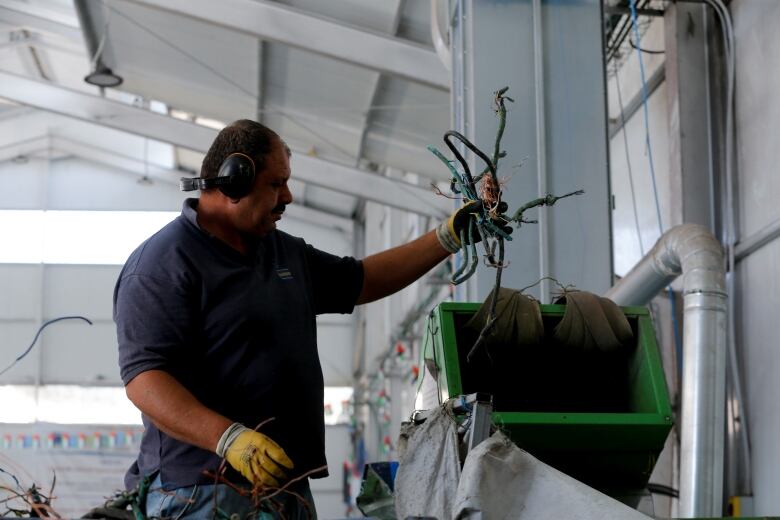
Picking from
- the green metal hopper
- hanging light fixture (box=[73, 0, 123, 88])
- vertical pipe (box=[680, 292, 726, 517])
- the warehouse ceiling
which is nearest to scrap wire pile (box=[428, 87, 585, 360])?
the green metal hopper

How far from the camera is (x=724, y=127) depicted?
372cm

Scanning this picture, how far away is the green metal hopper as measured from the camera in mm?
1914

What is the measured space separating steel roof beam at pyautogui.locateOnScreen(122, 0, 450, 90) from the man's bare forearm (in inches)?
141

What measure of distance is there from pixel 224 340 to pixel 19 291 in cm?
1175

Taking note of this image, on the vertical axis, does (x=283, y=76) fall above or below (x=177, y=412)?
above

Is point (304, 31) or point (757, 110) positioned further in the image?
point (304, 31)

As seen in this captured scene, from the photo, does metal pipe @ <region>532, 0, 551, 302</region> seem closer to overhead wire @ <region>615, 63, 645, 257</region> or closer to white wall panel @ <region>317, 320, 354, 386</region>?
overhead wire @ <region>615, 63, 645, 257</region>

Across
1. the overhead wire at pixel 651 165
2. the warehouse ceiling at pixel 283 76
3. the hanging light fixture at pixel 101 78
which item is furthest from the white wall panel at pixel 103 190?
the overhead wire at pixel 651 165

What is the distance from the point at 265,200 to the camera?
6.10 feet

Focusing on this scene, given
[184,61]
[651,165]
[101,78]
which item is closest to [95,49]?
[101,78]

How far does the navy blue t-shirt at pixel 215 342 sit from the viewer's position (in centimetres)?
172

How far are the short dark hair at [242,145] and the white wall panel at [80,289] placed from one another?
11306 mm

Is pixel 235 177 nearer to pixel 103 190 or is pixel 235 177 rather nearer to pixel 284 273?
pixel 284 273

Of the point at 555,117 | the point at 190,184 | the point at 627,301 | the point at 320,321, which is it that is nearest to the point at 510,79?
the point at 555,117
